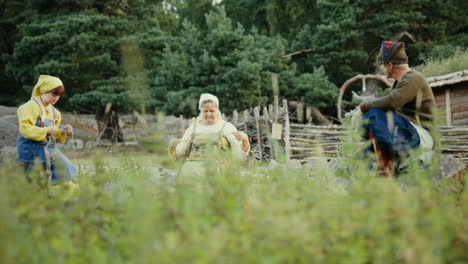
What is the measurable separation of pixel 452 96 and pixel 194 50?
8432mm

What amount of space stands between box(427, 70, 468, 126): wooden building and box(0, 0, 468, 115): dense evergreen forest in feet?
13.4

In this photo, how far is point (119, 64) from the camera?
63.4 ft

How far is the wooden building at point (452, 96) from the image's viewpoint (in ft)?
37.3

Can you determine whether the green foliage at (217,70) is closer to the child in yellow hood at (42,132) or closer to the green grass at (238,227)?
the child in yellow hood at (42,132)

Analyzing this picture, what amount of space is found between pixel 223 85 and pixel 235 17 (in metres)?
11.0

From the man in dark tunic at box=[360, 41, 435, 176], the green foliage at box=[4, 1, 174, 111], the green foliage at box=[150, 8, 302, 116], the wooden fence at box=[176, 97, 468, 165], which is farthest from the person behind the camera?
the green foliage at box=[4, 1, 174, 111]

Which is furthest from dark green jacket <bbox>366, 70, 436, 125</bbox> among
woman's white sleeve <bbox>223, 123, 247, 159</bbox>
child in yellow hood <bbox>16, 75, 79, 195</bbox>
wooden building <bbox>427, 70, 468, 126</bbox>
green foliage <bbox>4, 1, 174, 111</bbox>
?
green foliage <bbox>4, 1, 174, 111</bbox>

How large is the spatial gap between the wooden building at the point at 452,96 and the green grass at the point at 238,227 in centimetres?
958

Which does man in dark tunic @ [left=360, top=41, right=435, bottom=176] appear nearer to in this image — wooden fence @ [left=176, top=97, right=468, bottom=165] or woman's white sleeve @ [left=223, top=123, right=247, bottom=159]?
woman's white sleeve @ [left=223, top=123, right=247, bottom=159]

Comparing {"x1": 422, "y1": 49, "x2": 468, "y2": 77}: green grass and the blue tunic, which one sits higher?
{"x1": 422, "y1": 49, "x2": 468, "y2": 77}: green grass

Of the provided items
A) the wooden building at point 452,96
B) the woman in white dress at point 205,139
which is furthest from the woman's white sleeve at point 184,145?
the wooden building at point 452,96

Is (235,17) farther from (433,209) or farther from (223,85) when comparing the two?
(433,209)

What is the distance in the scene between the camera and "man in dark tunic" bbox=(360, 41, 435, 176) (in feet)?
13.8

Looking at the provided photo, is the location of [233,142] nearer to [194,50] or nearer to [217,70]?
[217,70]
